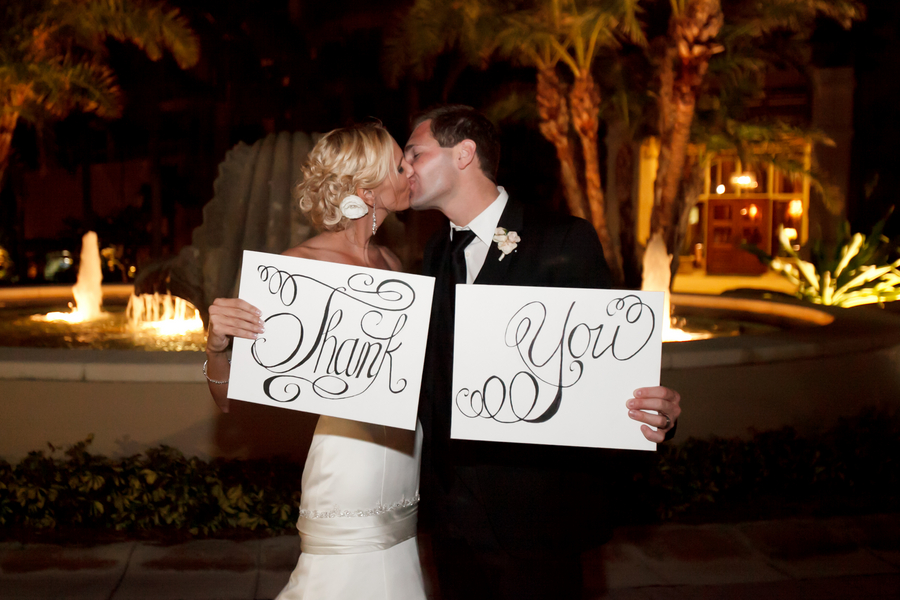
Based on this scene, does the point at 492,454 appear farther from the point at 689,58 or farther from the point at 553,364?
the point at 689,58

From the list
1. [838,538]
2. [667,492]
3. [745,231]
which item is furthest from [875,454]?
[745,231]

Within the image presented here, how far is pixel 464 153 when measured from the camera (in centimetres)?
272

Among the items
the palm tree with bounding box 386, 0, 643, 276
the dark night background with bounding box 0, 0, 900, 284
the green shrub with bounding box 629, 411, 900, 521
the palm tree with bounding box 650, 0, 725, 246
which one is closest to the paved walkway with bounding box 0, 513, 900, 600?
the green shrub with bounding box 629, 411, 900, 521

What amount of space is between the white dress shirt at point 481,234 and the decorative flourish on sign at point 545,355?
1.30ft

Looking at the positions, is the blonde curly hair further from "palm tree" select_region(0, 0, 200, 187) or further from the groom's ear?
"palm tree" select_region(0, 0, 200, 187)

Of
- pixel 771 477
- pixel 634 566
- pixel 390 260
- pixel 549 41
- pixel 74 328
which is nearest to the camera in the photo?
pixel 390 260

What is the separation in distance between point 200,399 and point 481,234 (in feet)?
9.57

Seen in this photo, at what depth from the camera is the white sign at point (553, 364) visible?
2307 millimetres

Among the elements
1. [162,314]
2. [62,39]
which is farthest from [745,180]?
[162,314]

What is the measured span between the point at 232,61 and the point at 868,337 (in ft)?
58.6

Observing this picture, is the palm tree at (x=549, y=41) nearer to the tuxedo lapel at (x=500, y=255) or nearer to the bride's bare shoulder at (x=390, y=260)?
the bride's bare shoulder at (x=390, y=260)

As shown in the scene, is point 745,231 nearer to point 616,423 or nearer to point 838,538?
point 838,538

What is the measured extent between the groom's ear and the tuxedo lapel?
0.18m

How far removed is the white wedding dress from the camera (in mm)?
2867
